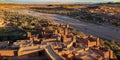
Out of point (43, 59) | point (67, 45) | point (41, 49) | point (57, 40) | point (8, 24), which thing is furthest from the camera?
point (8, 24)

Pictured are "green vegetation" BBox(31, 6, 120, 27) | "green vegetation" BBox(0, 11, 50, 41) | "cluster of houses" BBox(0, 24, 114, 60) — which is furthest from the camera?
"green vegetation" BBox(31, 6, 120, 27)

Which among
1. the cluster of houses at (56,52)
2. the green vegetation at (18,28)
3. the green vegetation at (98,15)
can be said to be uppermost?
the cluster of houses at (56,52)

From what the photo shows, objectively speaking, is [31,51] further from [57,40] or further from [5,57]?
[57,40]

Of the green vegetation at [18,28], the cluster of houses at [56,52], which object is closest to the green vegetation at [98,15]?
the green vegetation at [18,28]

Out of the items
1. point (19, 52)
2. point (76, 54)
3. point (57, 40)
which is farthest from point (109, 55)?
point (19, 52)

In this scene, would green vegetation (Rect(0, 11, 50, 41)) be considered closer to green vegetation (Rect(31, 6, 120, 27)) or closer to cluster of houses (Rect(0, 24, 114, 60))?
cluster of houses (Rect(0, 24, 114, 60))

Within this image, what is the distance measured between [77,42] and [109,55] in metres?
2.42

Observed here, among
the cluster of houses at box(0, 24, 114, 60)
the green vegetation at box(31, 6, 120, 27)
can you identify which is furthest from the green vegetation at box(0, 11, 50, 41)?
the green vegetation at box(31, 6, 120, 27)

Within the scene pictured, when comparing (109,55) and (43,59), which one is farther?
(109,55)

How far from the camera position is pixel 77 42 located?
13328mm

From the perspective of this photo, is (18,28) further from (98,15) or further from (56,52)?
(98,15)

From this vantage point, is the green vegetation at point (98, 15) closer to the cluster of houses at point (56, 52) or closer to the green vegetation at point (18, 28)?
the green vegetation at point (18, 28)

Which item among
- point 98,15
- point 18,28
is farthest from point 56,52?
point 98,15

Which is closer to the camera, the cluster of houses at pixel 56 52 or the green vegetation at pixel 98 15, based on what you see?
the cluster of houses at pixel 56 52
